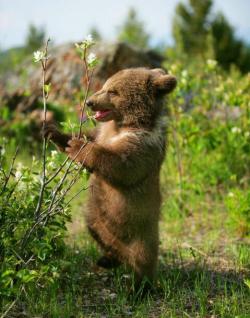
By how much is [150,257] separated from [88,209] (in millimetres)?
663

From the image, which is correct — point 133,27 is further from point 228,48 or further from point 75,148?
point 75,148

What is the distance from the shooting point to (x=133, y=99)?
15.1ft

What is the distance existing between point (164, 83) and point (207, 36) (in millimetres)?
29501

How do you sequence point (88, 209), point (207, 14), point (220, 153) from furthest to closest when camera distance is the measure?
point (207, 14) < point (220, 153) < point (88, 209)

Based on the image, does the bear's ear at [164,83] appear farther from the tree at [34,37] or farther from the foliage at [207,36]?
the tree at [34,37]

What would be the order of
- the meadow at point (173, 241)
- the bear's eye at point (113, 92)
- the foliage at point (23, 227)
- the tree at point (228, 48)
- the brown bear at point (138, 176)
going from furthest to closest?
the tree at point (228, 48) → the bear's eye at point (113, 92) → the brown bear at point (138, 176) → the meadow at point (173, 241) → the foliage at point (23, 227)

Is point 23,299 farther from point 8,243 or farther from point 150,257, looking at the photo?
point 150,257

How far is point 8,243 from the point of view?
13.1ft

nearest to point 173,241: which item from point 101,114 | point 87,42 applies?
point 101,114

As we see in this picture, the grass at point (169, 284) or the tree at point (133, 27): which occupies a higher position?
the tree at point (133, 27)

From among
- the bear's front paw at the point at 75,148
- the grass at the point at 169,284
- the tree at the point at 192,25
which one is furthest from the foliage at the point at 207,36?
the bear's front paw at the point at 75,148

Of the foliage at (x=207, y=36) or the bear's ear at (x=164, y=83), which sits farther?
the foliage at (x=207, y=36)

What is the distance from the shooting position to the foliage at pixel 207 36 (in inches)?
1270

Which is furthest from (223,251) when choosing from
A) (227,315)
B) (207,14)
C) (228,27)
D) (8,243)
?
(207,14)
